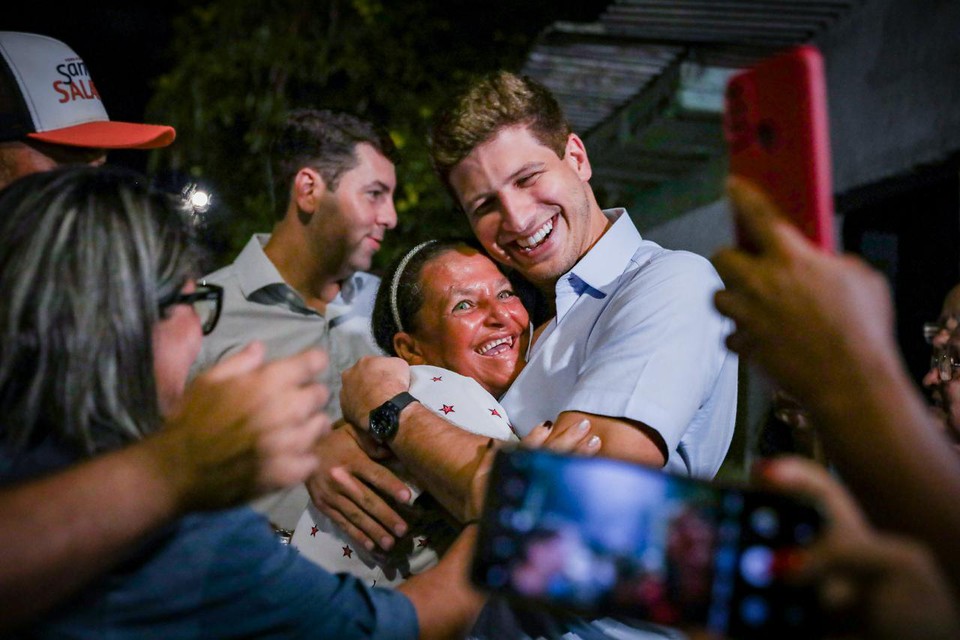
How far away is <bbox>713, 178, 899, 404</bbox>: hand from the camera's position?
1.15 metres

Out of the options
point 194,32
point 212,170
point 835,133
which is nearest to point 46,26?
point 194,32

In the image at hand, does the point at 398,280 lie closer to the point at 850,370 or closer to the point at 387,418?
the point at 387,418

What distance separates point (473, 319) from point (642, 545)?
1986 millimetres

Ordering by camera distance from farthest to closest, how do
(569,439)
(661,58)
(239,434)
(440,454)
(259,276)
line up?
(661,58) < (259,276) < (440,454) < (569,439) < (239,434)

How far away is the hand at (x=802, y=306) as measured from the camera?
1148 millimetres

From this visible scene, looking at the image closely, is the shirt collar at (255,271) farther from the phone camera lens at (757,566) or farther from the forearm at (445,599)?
the phone camera lens at (757,566)

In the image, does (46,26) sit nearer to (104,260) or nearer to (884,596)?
(104,260)

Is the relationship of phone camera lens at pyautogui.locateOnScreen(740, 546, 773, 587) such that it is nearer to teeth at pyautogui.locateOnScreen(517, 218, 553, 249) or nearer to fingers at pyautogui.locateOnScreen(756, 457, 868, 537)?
fingers at pyautogui.locateOnScreen(756, 457, 868, 537)

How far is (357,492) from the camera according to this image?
2500 mm

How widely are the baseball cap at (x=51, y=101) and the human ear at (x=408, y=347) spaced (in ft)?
3.84

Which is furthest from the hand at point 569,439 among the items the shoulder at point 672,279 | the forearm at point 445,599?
the shoulder at point 672,279

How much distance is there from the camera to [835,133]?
585 cm

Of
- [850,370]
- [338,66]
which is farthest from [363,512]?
[338,66]

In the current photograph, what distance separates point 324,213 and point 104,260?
3.01 m
